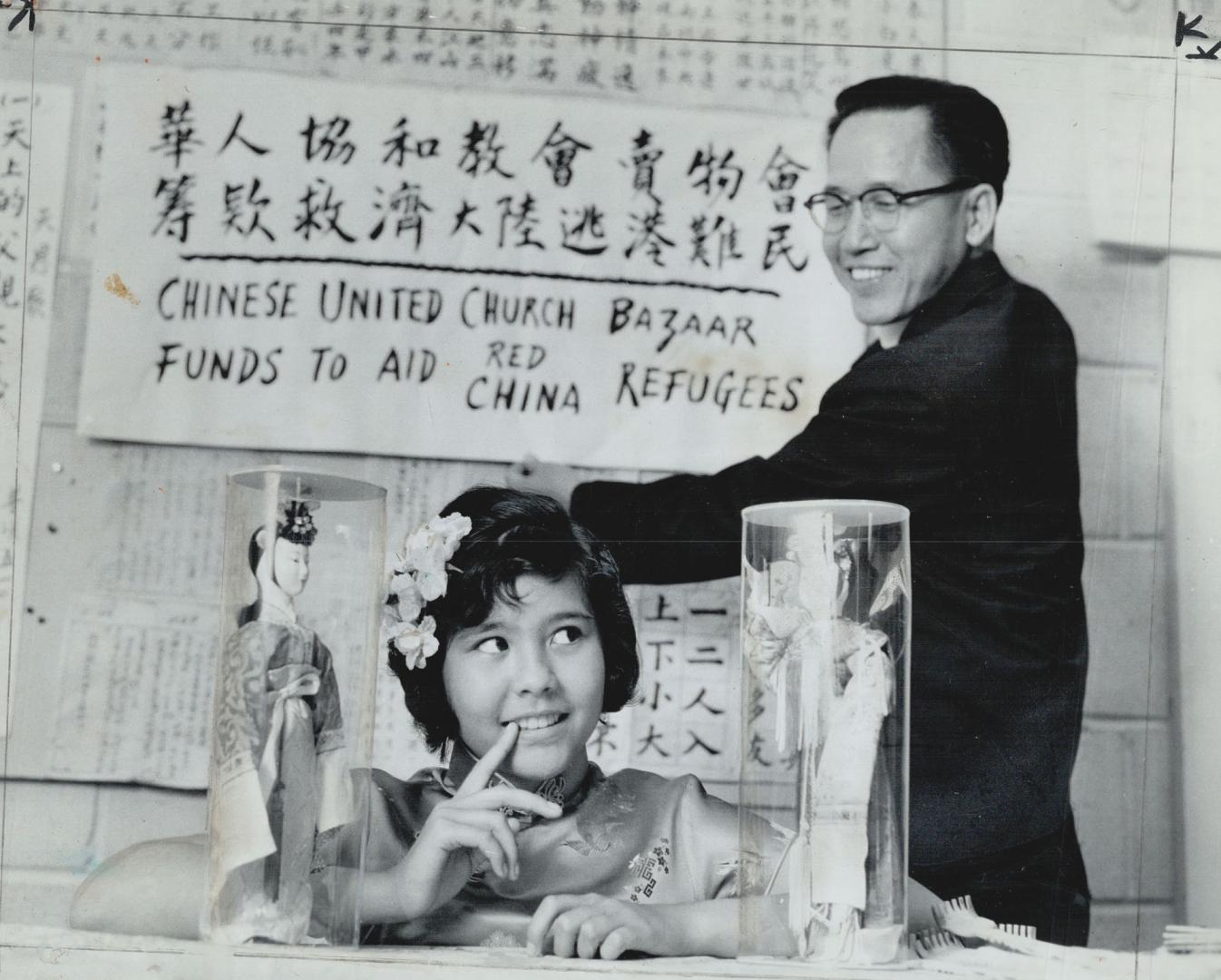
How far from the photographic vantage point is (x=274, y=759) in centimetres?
116

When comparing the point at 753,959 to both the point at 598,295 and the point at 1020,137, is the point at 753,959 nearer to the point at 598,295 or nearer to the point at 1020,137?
the point at 598,295

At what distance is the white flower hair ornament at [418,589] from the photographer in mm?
1260

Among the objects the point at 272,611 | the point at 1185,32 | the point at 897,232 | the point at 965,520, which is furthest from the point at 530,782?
the point at 1185,32

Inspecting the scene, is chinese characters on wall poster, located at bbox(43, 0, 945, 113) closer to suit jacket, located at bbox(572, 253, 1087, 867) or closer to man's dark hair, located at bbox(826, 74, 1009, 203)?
man's dark hair, located at bbox(826, 74, 1009, 203)

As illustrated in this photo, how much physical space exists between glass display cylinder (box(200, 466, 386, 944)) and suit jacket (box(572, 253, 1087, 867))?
0.75 ft

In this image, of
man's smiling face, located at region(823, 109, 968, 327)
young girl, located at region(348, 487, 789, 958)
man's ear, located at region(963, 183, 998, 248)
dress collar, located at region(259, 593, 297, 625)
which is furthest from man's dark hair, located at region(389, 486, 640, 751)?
man's ear, located at region(963, 183, 998, 248)

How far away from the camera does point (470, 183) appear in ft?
4.35

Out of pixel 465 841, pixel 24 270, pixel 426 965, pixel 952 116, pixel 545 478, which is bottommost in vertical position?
pixel 426 965

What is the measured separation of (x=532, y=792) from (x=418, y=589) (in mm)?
211

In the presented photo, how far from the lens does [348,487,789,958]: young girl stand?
3.97 feet

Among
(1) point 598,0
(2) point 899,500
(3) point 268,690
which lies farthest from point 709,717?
(1) point 598,0

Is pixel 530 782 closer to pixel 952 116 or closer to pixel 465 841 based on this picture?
pixel 465 841

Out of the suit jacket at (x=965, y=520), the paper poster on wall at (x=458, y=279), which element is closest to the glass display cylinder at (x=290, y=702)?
the paper poster on wall at (x=458, y=279)

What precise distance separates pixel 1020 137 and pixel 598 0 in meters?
0.43
